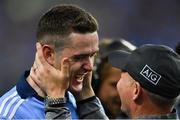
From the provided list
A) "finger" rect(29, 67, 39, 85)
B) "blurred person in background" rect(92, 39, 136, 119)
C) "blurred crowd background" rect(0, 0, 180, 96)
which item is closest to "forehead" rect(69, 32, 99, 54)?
"finger" rect(29, 67, 39, 85)

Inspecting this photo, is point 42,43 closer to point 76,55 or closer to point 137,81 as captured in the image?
point 76,55

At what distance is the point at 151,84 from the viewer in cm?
336

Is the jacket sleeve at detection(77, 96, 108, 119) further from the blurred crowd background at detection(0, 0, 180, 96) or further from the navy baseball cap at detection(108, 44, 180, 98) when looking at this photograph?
the blurred crowd background at detection(0, 0, 180, 96)

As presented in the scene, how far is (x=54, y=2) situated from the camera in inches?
378

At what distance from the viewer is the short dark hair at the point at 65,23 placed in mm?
3332

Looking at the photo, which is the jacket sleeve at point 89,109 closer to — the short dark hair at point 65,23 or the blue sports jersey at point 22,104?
the blue sports jersey at point 22,104

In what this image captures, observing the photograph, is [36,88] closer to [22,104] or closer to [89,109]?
[22,104]

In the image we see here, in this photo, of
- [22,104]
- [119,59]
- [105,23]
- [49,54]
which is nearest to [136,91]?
[119,59]

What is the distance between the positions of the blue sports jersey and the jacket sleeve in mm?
300

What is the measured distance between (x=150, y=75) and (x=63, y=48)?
53 centimetres

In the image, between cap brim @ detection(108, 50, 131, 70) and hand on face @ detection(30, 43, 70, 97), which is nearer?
hand on face @ detection(30, 43, 70, 97)

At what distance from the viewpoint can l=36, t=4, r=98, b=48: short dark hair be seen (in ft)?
10.9

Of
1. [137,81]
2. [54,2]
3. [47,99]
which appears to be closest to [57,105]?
[47,99]

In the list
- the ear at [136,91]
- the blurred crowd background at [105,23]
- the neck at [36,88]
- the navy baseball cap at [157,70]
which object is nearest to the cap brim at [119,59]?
the navy baseball cap at [157,70]
